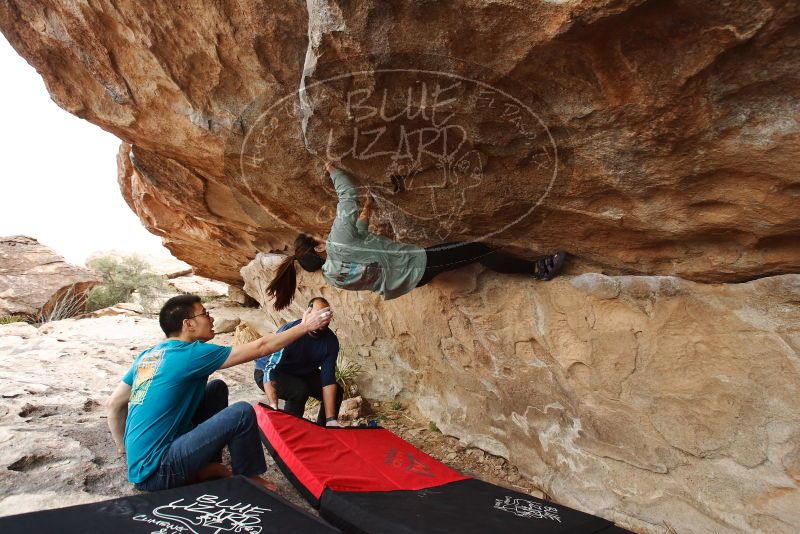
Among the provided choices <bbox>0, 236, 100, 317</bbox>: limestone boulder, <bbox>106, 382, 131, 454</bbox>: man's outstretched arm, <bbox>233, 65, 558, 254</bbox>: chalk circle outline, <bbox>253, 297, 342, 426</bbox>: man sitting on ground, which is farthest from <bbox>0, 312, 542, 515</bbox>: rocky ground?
<bbox>0, 236, 100, 317</bbox>: limestone boulder

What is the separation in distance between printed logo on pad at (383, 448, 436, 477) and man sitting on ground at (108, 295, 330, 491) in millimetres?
817

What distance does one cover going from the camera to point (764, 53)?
1.53m

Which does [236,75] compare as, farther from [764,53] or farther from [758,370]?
[758,370]

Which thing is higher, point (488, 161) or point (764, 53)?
point (764, 53)

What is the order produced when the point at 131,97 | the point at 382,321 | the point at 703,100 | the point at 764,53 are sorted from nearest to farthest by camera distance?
the point at 764,53 → the point at 703,100 → the point at 131,97 → the point at 382,321

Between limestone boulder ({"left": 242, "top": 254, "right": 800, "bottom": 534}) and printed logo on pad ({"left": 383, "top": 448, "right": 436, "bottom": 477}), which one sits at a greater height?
limestone boulder ({"left": 242, "top": 254, "right": 800, "bottom": 534})

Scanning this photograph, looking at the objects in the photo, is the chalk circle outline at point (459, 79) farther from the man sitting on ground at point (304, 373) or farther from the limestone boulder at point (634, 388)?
the man sitting on ground at point (304, 373)

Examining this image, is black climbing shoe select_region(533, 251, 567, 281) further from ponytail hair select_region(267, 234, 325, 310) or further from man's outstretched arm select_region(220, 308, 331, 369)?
ponytail hair select_region(267, 234, 325, 310)

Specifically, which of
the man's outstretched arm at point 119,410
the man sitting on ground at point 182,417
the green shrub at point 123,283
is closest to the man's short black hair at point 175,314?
the man sitting on ground at point 182,417

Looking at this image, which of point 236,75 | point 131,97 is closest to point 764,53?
point 236,75

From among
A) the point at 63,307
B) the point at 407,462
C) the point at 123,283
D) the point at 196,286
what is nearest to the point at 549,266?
the point at 407,462

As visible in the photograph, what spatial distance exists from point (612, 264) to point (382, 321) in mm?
2372

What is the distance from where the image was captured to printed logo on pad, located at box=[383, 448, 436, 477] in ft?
9.71

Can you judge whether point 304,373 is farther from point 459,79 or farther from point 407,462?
point 459,79
